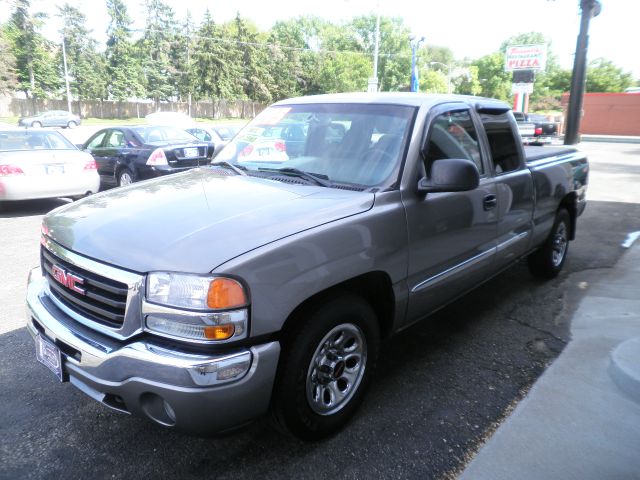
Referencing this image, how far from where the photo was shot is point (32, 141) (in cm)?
864

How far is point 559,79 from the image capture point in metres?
64.8

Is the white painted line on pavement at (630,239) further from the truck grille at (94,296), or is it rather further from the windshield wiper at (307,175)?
the truck grille at (94,296)

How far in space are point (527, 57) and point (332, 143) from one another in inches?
1477

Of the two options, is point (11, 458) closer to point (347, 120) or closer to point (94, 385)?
point (94, 385)

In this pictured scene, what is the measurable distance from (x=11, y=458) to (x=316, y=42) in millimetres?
88369

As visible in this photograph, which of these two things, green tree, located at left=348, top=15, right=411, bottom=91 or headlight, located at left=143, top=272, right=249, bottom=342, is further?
green tree, located at left=348, top=15, right=411, bottom=91

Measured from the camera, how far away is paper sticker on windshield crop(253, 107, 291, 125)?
12.7ft

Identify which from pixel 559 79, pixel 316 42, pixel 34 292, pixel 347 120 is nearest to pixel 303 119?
pixel 347 120

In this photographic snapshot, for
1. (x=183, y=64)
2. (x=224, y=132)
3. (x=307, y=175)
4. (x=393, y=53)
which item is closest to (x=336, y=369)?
(x=307, y=175)

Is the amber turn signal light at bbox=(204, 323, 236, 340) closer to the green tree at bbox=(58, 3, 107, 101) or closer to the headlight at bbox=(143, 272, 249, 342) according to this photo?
the headlight at bbox=(143, 272, 249, 342)

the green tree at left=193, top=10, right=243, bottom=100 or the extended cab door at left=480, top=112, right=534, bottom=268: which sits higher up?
the green tree at left=193, top=10, right=243, bottom=100

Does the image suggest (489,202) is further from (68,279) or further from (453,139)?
(68,279)

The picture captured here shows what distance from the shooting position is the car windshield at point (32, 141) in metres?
8.38

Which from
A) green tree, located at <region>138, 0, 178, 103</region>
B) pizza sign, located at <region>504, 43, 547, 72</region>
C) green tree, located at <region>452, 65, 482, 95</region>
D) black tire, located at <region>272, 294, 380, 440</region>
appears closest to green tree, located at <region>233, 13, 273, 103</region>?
green tree, located at <region>138, 0, 178, 103</region>
